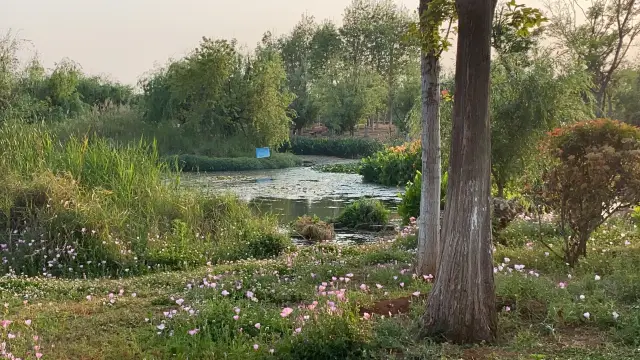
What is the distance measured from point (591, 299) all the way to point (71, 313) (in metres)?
3.99

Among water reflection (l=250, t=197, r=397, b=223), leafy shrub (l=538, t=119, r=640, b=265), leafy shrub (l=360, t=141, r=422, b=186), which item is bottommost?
water reflection (l=250, t=197, r=397, b=223)

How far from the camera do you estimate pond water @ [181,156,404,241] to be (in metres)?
14.1

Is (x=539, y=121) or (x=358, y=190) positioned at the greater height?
(x=539, y=121)

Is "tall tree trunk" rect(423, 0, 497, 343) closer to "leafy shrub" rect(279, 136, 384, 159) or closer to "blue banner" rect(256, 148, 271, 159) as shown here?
"blue banner" rect(256, 148, 271, 159)

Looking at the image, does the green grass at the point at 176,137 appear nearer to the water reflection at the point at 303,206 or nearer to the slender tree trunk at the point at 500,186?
the water reflection at the point at 303,206

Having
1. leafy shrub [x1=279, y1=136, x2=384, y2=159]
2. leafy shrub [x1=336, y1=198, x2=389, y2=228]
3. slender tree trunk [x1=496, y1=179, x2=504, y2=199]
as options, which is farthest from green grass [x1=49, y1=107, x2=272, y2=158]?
slender tree trunk [x1=496, y1=179, x2=504, y2=199]

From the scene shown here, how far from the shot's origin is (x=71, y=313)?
4.94 m

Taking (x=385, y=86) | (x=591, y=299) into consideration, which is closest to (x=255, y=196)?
(x=591, y=299)

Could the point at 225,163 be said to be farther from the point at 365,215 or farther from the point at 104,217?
the point at 104,217

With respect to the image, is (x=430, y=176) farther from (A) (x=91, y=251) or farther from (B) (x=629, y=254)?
(A) (x=91, y=251)

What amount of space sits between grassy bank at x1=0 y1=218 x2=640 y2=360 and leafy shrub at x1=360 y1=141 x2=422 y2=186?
45.4ft

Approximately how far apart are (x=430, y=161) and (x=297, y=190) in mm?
13471

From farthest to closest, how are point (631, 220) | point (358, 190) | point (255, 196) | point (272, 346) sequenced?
1. point (358, 190)
2. point (255, 196)
3. point (631, 220)
4. point (272, 346)

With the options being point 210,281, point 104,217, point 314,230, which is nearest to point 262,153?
point 314,230
